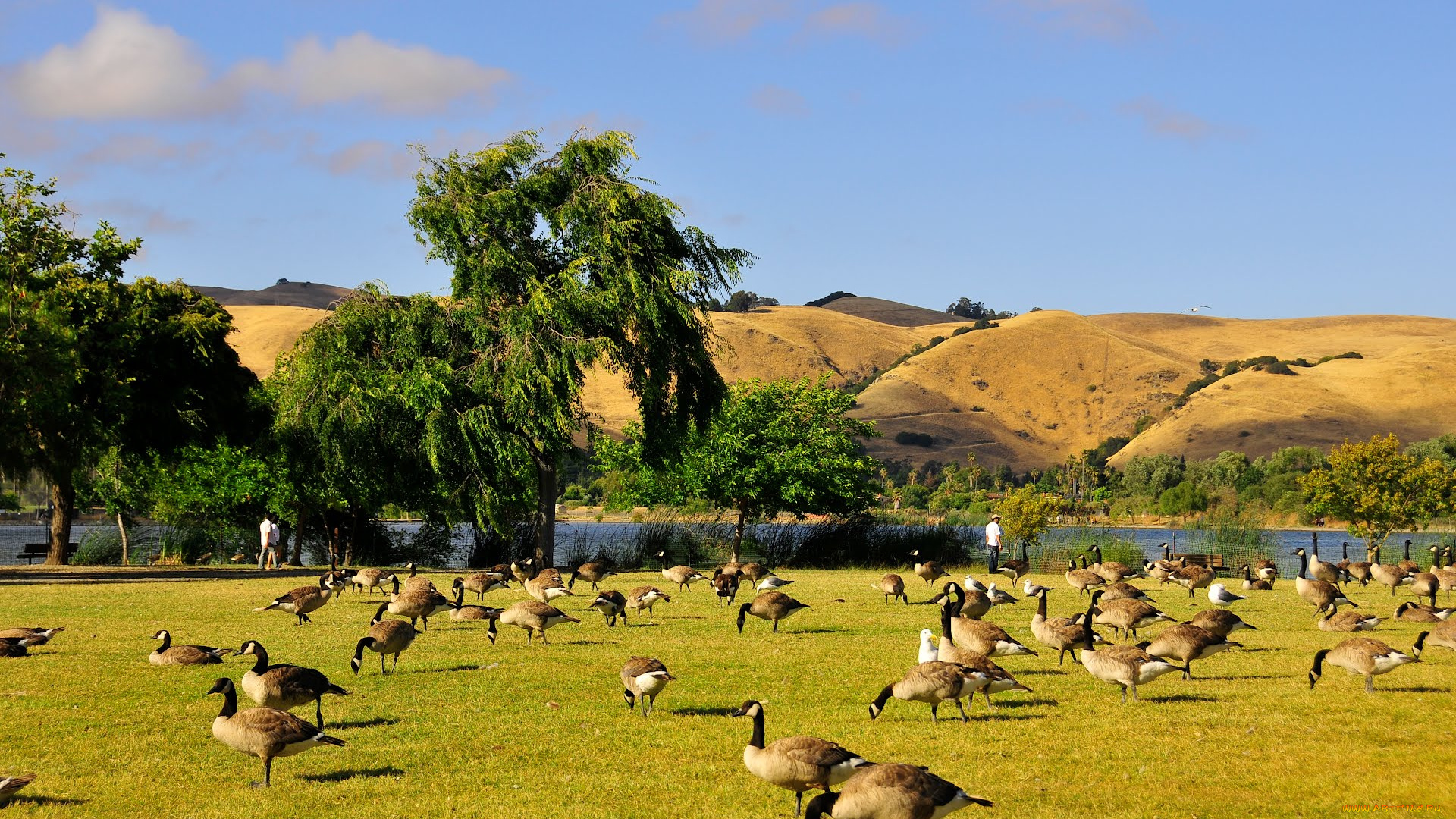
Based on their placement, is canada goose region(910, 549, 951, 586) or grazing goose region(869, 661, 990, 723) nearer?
grazing goose region(869, 661, 990, 723)

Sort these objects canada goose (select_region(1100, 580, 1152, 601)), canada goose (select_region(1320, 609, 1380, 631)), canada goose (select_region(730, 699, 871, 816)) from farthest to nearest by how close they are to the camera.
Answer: canada goose (select_region(1100, 580, 1152, 601)) → canada goose (select_region(1320, 609, 1380, 631)) → canada goose (select_region(730, 699, 871, 816))

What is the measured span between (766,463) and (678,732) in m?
36.4

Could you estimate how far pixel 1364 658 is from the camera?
49.6 feet

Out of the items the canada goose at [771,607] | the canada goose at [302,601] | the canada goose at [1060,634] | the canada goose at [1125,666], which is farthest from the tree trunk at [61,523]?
the canada goose at [1125,666]

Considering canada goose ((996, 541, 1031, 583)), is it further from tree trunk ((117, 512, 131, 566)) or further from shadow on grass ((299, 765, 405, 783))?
tree trunk ((117, 512, 131, 566))

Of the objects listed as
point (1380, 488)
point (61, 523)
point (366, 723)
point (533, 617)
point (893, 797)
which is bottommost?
point (61, 523)

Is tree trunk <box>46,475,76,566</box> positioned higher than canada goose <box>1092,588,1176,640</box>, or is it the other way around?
canada goose <box>1092,588,1176,640</box>

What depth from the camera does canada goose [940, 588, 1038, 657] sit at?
15875 mm

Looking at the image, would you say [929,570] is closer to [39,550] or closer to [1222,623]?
[1222,623]

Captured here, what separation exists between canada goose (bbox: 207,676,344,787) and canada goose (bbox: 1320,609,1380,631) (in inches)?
661

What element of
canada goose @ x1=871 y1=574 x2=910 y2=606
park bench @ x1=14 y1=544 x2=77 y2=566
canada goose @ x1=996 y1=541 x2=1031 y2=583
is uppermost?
canada goose @ x1=871 y1=574 x2=910 y2=606

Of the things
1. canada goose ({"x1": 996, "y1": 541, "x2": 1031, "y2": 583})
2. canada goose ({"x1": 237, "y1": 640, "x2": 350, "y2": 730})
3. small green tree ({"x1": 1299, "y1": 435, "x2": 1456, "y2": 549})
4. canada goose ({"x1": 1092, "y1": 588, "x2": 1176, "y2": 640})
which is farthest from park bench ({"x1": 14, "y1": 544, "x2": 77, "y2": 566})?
small green tree ({"x1": 1299, "y1": 435, "x2": 1456, "y2": 549})

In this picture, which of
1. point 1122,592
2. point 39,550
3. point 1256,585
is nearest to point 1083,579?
point 1122,592

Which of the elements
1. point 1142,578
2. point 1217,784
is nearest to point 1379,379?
point 1142,578
